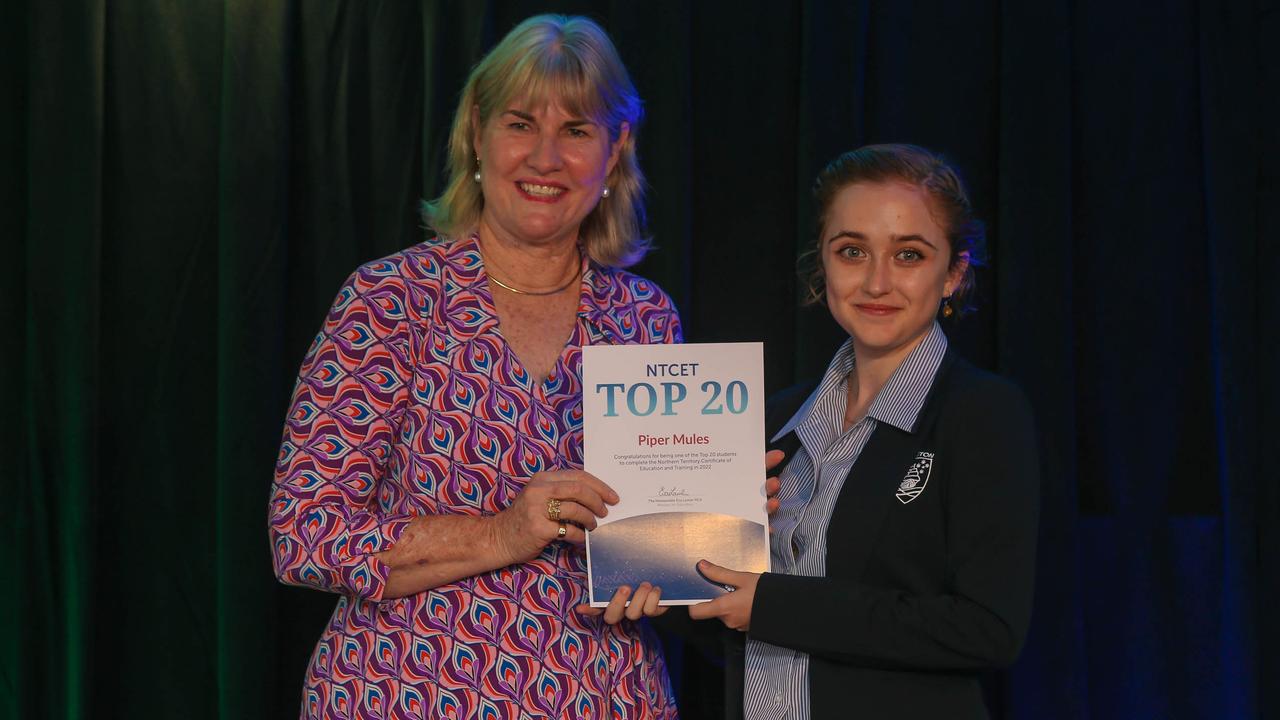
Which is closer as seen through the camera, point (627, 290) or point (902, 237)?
point (902, 237)

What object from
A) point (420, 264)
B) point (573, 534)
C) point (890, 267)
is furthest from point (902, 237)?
point (420, 264)

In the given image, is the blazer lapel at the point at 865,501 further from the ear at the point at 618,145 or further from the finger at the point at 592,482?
the ear at the point at 618,145

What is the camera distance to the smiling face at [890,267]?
1.84m

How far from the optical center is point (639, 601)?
1.79 metres

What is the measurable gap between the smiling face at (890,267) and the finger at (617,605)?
57 centimetres

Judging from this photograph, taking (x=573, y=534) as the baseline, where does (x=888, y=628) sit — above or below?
below

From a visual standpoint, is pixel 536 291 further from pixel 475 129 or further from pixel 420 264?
pixel 475 129

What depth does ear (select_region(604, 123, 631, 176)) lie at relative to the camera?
2180 mm

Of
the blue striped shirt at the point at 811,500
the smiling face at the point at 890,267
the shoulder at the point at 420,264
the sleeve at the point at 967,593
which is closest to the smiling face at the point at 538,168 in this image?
the shoulder at the point at 420,264

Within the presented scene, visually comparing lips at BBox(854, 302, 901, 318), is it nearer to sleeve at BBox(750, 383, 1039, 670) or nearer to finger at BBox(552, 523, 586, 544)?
sleeve at BBox(750, 383, 1039, 670)

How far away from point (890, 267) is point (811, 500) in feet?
1.35

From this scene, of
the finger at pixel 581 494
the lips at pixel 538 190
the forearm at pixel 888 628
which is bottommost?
the forearm at pixel 888 628

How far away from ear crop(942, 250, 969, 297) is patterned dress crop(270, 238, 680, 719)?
2.21ft

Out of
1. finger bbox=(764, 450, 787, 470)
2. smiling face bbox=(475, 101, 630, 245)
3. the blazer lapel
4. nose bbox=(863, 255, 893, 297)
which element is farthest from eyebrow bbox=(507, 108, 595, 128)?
the blazer lapel
